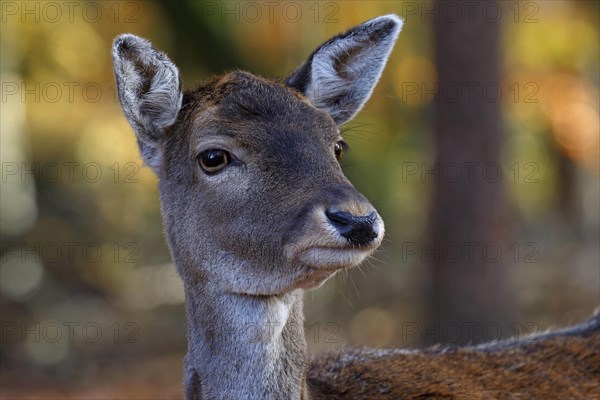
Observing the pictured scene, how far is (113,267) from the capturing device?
1895 centimetres

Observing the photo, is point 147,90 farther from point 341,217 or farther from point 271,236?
point 341,217

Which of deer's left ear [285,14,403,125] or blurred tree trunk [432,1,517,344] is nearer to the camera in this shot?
deer's left ear [285,14,403,125]

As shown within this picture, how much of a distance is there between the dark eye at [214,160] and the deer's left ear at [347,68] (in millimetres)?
1133

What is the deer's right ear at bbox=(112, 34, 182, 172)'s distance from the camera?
5.86 metres

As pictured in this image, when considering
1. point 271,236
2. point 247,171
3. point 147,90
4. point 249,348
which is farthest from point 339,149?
point 249,348

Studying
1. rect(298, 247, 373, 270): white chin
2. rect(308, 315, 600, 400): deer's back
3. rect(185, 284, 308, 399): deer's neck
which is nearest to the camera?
rect(298, 247, 373, 270): white chin

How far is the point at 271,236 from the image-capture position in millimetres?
5293

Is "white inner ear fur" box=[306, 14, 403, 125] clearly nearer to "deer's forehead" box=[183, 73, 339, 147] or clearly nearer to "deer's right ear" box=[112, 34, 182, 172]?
"deer's forehead" box=[183, 73, 339, 147]

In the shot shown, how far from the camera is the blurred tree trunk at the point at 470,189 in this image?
12828 mm

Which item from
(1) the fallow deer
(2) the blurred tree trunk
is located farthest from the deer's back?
(2) the blurred tree trunk

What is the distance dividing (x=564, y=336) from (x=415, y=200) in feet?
49.6

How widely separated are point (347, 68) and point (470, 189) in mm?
6638

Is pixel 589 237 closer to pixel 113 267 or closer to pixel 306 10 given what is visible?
pixel 306 10

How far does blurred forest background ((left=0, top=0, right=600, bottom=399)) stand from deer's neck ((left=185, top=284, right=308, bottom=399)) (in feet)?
18.2
